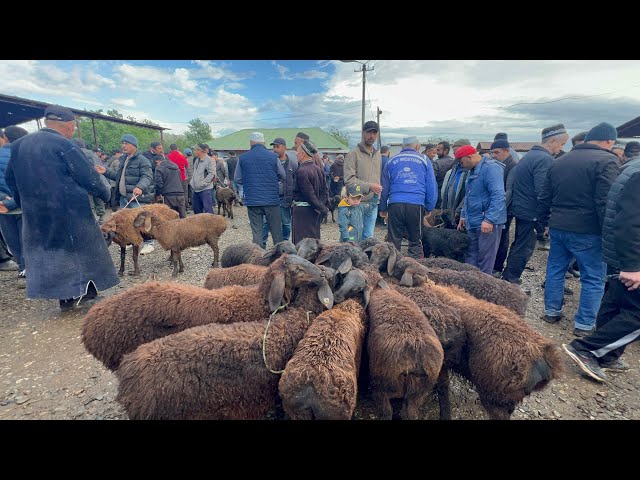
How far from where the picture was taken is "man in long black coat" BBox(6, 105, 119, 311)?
4934 millimetres

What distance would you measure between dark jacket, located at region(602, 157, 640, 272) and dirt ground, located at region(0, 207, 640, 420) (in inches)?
61.8

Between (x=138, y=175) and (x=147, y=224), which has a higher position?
(x=138, y=175)

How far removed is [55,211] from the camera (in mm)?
5074

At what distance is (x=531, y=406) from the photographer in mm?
3568

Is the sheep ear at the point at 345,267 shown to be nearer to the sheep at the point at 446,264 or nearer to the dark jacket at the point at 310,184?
the sheep at the point at 446,264

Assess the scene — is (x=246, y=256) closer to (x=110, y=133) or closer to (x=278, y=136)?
(x=278, y=136)

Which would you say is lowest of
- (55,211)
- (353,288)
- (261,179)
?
(353,288)

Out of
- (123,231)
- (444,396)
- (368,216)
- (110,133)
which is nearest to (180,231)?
(123,231)

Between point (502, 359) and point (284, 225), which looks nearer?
point (502, 359)

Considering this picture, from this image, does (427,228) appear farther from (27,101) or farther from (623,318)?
(27,101)

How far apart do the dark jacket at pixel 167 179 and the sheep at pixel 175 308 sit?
7.26 m

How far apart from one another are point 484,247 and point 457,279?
6.08 ft

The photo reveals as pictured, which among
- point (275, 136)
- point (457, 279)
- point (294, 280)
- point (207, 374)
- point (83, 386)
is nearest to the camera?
point (207, 374)

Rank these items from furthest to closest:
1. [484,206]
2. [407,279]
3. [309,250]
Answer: [484,206] → [309,250] → [407,279]
